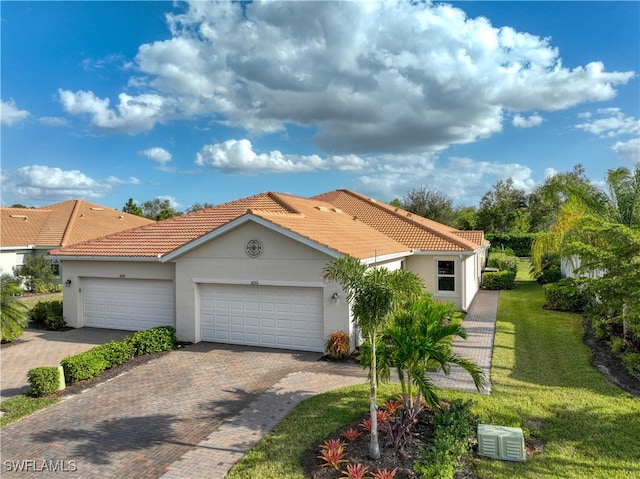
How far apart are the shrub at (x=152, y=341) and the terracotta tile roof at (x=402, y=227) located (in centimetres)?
1183

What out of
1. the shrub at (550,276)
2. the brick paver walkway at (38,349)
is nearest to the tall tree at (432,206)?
→ the shrub at (550,276)

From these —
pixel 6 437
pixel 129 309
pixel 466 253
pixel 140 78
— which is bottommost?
pixel 6 437

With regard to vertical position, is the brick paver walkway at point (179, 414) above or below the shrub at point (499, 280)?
below

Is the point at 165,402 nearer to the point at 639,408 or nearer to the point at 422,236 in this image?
the point at 639,408

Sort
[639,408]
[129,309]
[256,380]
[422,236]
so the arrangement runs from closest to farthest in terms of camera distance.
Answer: [639,408] < [256,380] < [129,309] < [422,236]

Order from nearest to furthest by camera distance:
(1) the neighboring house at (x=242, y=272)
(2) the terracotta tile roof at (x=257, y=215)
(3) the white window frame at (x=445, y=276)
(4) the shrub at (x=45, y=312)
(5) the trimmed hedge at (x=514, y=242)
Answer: (1) the neighboring house at (x=242, y=272) → (2) the terracotta tile roof at (x=257, y=215) → (4) the shrub at (x=45, y=312) → (3) the white window frame at (x=445, y=276) → (5) the trimmed hedge at (x=514, y=242)

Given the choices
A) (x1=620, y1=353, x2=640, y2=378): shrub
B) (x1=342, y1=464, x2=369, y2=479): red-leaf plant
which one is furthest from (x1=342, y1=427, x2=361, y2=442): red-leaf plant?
(x1=620, y1=353, x2=640, y2=378): shrub

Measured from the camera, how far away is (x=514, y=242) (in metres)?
48.7

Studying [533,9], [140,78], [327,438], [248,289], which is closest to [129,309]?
[248,289]

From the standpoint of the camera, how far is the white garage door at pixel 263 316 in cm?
1400

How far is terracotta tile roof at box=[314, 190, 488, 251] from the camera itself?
66.6 feet

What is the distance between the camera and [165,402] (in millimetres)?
9953

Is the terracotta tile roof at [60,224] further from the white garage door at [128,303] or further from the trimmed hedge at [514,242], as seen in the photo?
the trimmed hedge at [514,242]

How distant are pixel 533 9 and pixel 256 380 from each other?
1516 cm
